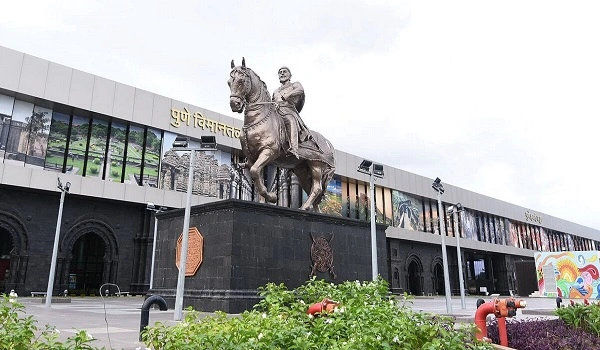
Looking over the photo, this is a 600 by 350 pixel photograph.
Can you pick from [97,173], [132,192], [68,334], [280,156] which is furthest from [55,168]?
[68,334]

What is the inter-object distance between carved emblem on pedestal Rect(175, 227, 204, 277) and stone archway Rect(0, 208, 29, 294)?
17.6 m

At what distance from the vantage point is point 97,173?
27672 millimetres

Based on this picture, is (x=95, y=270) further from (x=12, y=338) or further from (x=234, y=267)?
(x=12, y=338)

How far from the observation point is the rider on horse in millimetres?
12578

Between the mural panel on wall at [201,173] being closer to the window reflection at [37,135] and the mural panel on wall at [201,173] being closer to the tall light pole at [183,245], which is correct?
the window reflection at [37,135]

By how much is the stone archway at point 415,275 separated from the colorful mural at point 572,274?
14.6m

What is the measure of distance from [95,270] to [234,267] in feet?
80.5

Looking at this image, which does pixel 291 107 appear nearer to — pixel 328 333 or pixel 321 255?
pixel 321 255

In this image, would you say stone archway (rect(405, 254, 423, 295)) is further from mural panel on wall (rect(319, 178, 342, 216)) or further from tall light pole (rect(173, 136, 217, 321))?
tall light pole (rect(173, 136, 217, 321))

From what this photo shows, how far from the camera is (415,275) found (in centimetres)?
4638

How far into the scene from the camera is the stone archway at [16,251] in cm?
2416

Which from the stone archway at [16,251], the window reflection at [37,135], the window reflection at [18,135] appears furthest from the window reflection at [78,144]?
the stone archway at [16,251]

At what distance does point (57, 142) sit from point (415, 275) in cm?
3493

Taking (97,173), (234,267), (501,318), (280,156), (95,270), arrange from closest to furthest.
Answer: (501,318) < (234,267) < (280,156) < (97,173) < (95,270)
